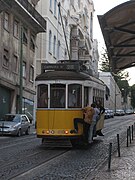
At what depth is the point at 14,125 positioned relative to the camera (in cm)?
2823

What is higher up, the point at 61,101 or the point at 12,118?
the point at 61,101

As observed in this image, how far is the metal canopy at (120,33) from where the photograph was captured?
10.8 meters

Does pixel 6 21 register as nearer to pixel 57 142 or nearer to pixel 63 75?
pixel 63 75

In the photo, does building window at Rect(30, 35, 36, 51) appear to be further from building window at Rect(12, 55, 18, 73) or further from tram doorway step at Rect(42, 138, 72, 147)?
tram doorway step at Rect(42, 138, 72, 147)

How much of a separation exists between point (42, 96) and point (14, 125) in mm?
10375

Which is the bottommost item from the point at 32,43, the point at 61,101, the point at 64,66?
the point at 61,101

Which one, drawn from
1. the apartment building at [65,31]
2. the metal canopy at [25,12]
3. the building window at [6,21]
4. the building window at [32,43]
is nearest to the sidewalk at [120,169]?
the apartment building at [65,31]

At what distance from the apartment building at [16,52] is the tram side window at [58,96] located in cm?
1807

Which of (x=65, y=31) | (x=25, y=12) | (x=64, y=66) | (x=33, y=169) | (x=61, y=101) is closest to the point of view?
(x=33, y=169)

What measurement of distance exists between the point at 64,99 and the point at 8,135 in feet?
37.6

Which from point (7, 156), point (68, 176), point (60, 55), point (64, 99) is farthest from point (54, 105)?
point (60, 55)

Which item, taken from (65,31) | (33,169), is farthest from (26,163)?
(65,31)

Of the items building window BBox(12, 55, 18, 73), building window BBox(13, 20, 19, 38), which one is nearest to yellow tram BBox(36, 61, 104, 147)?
building window BBox(12, 55, 18, 73)

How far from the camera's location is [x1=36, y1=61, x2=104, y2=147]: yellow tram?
1767 cm
